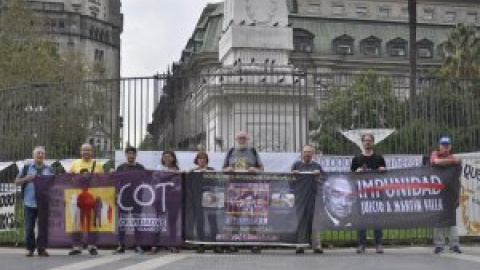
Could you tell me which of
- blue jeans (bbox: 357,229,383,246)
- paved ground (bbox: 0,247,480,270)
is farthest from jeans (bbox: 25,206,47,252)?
blue jeans (bbox: 357,229,383,246)

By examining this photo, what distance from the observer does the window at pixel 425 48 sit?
8269cm

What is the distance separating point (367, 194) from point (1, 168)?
735cm

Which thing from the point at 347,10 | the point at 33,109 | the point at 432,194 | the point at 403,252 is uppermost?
the point at 347,10

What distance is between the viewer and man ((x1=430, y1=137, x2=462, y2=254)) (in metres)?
12.4

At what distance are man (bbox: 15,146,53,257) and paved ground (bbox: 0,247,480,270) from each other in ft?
0.87

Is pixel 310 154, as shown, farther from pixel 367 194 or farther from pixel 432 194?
pixel 432 194

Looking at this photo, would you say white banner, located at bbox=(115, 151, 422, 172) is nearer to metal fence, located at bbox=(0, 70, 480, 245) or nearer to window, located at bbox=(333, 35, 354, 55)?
metal fence, located at bbox=(0, 70, 480, 245)

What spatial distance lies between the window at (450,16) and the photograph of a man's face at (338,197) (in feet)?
324

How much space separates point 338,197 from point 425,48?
74.2 m

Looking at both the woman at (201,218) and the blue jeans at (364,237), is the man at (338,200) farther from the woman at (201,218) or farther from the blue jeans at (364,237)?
the woman at (201,218)

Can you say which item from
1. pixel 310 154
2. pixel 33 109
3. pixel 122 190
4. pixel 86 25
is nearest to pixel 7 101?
pixel 33 109

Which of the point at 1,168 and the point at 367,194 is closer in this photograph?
the point at 367,194

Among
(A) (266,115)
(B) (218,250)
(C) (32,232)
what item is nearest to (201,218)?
(B) (218,250)

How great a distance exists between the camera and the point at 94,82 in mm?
15461
